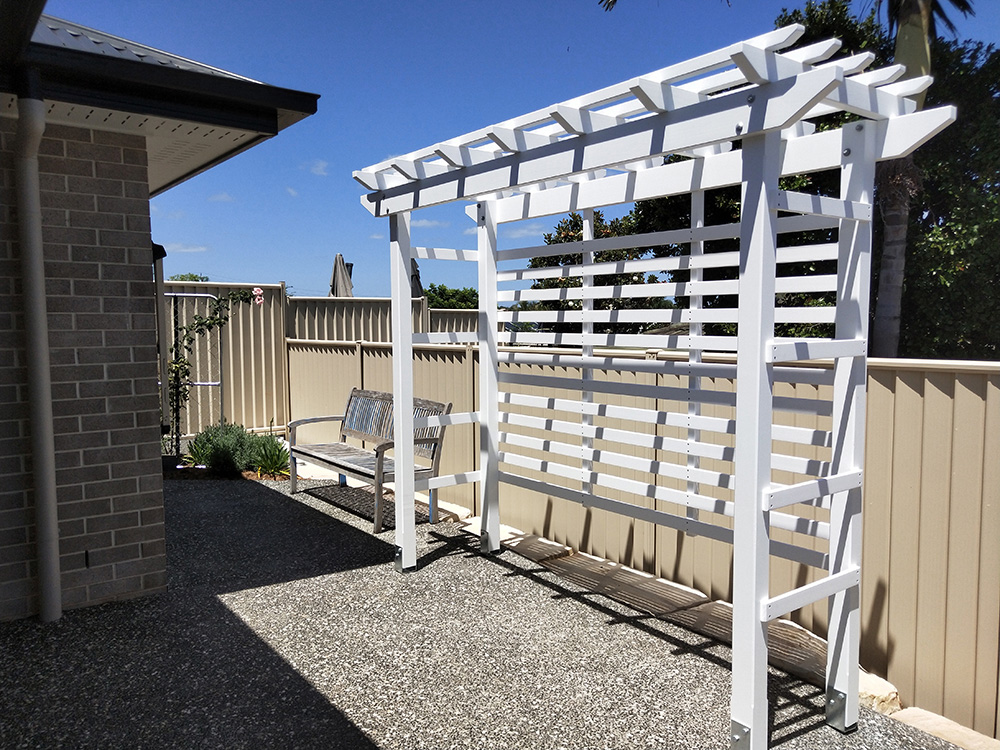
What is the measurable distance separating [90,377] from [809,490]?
349 centimetres

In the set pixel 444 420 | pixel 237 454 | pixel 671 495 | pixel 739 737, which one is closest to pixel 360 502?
pixel 444 420

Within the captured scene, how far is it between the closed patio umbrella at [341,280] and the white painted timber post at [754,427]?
1079 cm

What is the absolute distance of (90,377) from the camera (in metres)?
3.84

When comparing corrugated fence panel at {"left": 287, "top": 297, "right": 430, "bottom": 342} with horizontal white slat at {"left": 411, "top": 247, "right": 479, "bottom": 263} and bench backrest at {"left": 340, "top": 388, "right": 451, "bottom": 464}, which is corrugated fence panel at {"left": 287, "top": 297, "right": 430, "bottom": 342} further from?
horizontal white slat at {"left": 411, "top": 247, "right": 479, "bottom": 263}

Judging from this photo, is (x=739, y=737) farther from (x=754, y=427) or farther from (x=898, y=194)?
(x=898, y=194)

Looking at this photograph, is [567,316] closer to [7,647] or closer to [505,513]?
[505,513]

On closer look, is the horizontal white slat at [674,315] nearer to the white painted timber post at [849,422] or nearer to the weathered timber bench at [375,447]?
the white painted timber post at [849,422]

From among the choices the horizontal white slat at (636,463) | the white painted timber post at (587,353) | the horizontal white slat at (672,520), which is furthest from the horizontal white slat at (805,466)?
the white painted timber post at (587,353)

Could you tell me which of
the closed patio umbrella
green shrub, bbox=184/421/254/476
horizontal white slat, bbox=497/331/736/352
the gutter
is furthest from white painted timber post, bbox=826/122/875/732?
the closed patio umbrella

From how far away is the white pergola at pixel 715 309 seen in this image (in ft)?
8.16

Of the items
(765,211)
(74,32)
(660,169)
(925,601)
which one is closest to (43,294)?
(74,32)

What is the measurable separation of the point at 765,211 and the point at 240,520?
4.68 meters

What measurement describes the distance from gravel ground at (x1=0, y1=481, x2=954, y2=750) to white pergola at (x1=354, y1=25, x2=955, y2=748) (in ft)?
1.14

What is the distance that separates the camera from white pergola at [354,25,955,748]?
2486 millimetres
